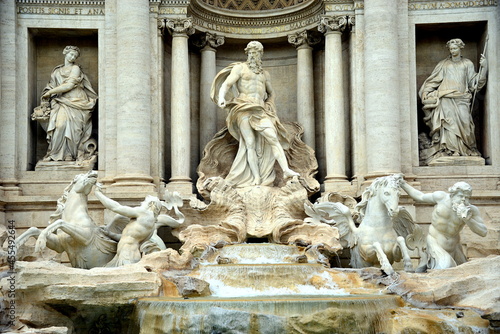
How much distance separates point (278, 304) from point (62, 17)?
11.3 m

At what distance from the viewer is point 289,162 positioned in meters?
18.9

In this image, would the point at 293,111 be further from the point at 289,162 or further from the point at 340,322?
the point at 340,322

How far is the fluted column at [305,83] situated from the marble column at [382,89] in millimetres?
1974

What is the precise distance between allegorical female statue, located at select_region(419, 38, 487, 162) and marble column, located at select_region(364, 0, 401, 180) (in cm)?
122

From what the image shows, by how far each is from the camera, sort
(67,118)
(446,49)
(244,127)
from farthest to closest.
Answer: (446,49), (67,118), (244,127)

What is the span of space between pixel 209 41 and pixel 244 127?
3.19 metres

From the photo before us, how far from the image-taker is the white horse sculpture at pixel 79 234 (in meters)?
14.6

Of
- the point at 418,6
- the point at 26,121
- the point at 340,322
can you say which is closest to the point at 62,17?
the point at 26,121

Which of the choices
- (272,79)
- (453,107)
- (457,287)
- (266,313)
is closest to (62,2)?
(272,79)

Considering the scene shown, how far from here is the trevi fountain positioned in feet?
50.2

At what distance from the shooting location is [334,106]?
735 inches

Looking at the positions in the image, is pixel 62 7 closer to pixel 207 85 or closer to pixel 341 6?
pixel 207 85

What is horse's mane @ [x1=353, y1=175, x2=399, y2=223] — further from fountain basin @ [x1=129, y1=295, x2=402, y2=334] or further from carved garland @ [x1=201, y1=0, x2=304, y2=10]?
carved garland @ [x1=201, y1=0, x2=304, y2=10]

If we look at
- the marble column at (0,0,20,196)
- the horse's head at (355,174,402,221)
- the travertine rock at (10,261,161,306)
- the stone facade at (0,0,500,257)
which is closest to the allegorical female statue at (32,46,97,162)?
the stone facade at (0,0,500,257)
